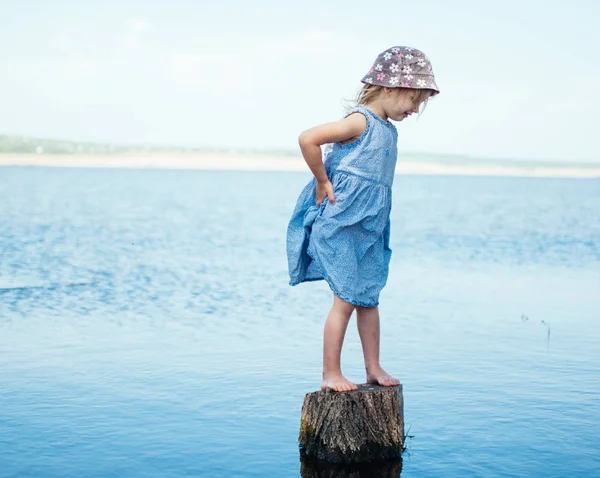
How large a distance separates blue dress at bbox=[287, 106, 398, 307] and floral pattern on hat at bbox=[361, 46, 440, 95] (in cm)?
17

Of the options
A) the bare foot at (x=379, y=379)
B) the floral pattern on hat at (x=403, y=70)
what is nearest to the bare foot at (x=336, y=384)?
the bare foot at (x=379, y=379)

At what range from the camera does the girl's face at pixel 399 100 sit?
4.81 meters

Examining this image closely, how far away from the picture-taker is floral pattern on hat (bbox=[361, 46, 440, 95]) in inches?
187

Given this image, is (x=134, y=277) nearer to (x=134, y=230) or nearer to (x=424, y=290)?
(x=424, y=290)

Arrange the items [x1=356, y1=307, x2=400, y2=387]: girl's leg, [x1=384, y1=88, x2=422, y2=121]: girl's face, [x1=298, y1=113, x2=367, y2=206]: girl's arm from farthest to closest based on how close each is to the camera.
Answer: [x1=356, y1=307, x2=400, y2=387]: girl's leg → [x1=384, y1=88, x2=422, y2=121]: girl's face → [x1=298, y1=113, x2=367, y2=206]: girl's arm

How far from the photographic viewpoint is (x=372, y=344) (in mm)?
4973

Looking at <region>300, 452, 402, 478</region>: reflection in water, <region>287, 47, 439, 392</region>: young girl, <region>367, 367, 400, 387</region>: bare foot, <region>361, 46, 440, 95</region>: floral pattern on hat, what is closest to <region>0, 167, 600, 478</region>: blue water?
<region>300, 452, 402, 478</region>: reflection in water

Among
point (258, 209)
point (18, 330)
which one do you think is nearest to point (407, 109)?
point (18, 330)

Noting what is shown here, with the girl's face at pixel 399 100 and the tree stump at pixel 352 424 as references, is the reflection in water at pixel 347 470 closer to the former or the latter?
the tree stump at pixel 352 424

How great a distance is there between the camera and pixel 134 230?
19906 mm

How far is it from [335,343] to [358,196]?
0.72 meters

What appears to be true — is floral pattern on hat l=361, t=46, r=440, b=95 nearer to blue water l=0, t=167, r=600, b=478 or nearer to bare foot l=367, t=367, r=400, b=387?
bare foot l=367, t=367, r=400, b=387

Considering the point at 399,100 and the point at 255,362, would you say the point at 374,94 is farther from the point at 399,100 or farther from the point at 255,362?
the point at 255,362

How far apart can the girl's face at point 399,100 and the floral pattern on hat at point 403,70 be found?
6 cm
